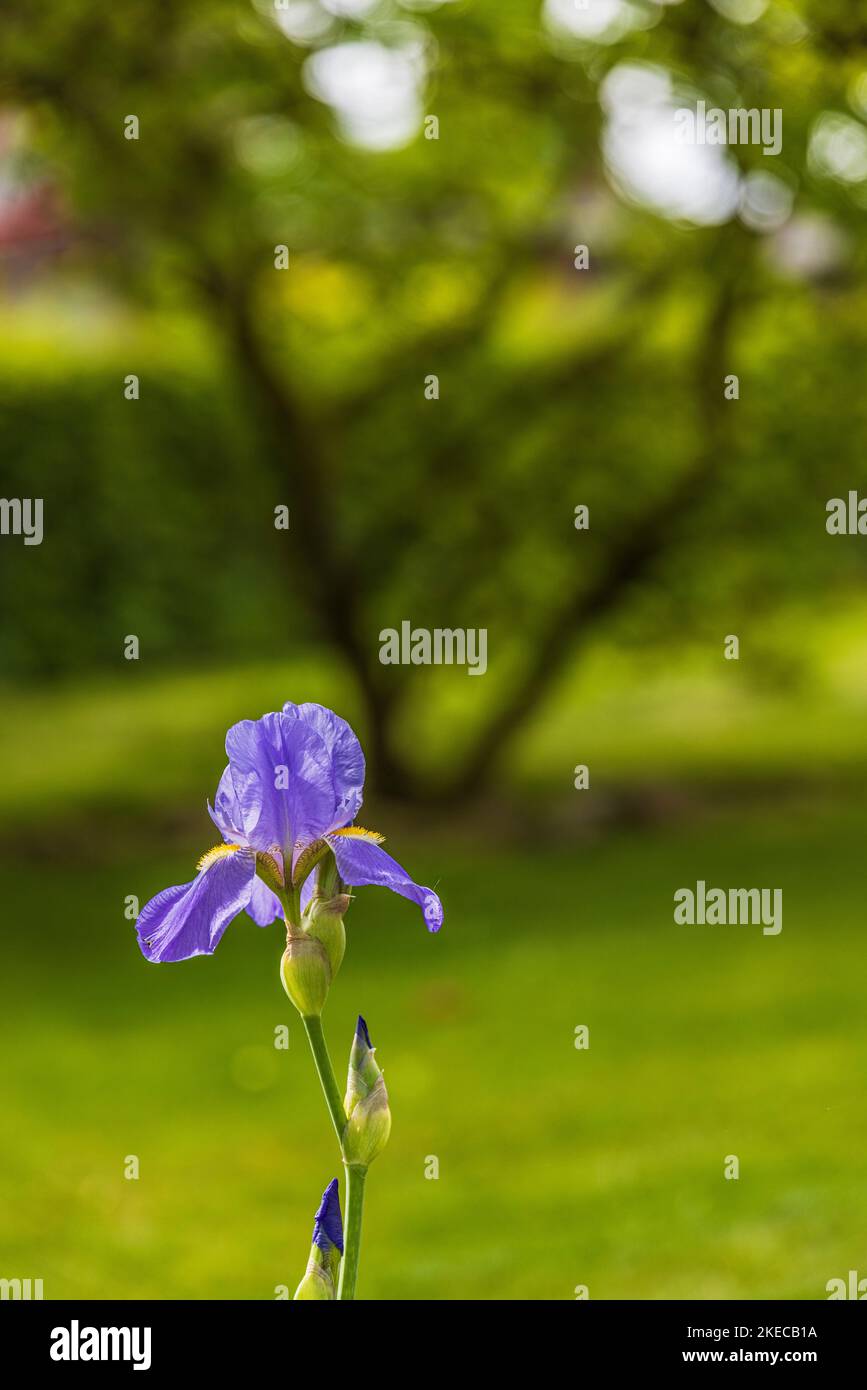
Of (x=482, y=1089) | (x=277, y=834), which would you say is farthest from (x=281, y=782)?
(x=482, y=1089)

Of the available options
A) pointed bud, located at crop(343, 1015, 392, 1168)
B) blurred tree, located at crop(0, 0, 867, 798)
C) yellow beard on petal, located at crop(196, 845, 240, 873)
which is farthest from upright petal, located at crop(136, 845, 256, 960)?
blurred tree, located at crop(0, 0, 867, 798)

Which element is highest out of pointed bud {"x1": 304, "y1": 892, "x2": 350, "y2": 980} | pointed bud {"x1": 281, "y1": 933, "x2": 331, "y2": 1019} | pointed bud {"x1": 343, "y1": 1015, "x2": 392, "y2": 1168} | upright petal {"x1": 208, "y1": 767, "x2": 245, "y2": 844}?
upright petal {"x1": 208, "y1": 767, "x2": 245, "y2": 844}

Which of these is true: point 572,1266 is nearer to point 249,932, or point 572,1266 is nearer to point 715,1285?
point 715,1285

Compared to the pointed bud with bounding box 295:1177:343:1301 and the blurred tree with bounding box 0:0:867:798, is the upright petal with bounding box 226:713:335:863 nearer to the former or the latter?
the pointed bud with bounding box 295:1177:343:1301

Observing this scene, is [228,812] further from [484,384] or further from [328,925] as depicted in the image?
[484,384]

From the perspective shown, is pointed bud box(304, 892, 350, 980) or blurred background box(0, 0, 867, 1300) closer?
pointed bud box(304, 892, 350, 980)

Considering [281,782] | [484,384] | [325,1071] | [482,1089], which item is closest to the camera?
[325,1071]

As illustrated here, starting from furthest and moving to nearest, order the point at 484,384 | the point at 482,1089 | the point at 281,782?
the point at 484,384 < the point at 482,1089 < the point at 281,782

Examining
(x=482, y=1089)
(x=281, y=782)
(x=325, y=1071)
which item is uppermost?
(x=482, y=1089)
